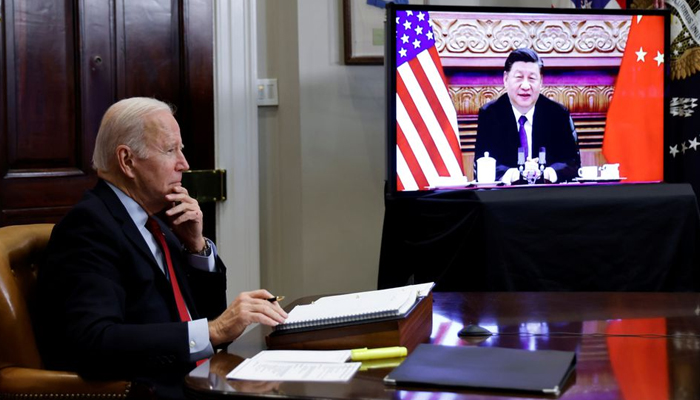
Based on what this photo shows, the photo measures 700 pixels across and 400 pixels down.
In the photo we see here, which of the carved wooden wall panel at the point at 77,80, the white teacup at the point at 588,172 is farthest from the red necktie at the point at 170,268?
the white teacup at the point at 588,172

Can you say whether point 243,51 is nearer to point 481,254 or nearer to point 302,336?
point 481,254

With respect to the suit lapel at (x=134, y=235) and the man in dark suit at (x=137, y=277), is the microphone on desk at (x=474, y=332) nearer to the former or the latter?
the man in dark suit at (x=137, y=277)

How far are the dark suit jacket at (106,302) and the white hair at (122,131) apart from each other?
0.08 m

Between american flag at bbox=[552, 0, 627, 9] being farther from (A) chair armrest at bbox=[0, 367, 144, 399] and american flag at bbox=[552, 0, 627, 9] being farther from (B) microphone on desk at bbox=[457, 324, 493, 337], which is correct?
(A) chair armrest at bbox=[0, 367, 144, 399]

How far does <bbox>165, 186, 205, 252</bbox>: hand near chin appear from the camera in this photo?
2.03m

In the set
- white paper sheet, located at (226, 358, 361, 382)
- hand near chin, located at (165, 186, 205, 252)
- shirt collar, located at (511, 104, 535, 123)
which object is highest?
shirt collar, located at (511, 104, 535, 123)

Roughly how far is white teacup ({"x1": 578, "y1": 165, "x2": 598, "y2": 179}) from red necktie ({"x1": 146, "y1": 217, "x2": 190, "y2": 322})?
1905 millimetres

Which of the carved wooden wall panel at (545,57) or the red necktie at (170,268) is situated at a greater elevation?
the carved wooden wall panel at (545,57)

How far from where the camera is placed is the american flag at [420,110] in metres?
3.17

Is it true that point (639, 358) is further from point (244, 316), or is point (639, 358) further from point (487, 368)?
point (244, 316)

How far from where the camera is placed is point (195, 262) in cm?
212

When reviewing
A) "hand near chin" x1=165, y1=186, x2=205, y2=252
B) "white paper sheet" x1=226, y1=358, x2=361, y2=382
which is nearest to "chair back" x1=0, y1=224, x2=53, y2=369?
"hand near chin" x1=165, y1=186, x2=205, y2=252

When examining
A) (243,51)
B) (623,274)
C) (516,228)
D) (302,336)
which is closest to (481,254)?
(516,228)

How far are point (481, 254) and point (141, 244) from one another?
1533 millimetres
